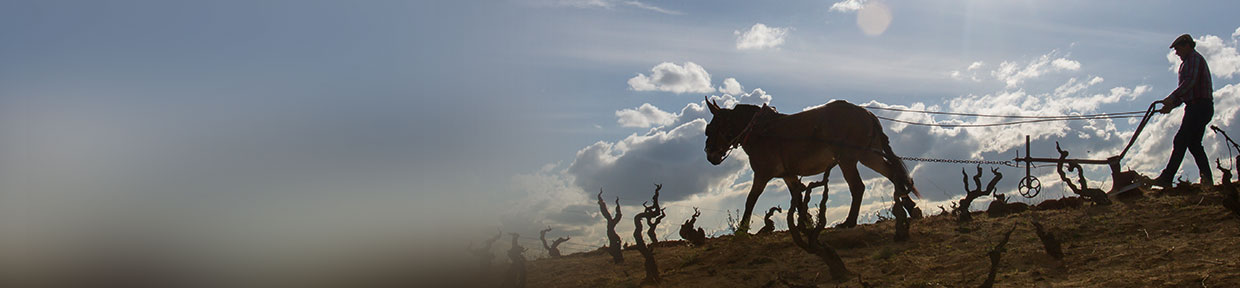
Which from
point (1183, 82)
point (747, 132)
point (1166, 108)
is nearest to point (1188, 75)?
point (1183, 82)

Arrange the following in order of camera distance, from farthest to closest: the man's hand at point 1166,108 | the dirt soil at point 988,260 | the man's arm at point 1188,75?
the man's hand at point 1166,108, the man's arm at point 1188,75, the dirt soil at point 988,260

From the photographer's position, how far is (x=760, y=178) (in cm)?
1345

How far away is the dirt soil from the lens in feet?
23.9

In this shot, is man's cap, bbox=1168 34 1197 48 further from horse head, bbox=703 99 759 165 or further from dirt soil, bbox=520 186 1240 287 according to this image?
horse head, bbox=703 99 759 165

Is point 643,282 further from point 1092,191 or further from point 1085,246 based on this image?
point 1092,191

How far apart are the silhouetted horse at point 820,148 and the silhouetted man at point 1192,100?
398 cm

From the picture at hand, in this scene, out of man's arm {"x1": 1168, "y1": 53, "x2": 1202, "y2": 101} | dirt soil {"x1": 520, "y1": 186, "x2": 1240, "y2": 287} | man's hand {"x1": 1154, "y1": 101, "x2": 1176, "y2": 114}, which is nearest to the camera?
dirt soil {"x1": 520, "y1": 186, "x2": 1240, "y2": 287}

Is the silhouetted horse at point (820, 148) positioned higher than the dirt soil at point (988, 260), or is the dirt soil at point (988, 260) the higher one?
the silhouetted horse at point (820, 148)

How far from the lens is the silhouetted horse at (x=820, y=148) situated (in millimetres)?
13039

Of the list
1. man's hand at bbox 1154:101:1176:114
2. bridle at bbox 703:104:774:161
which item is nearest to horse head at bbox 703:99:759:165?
bridle at bbox 703:104:774:161

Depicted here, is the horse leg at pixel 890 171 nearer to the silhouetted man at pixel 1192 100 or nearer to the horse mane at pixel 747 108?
the horse mane at pixel 747 108

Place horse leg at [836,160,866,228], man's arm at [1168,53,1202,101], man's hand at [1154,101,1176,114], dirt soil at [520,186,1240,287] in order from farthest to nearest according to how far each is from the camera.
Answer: horse leg at [836,160,866,228] → man's hand at [1154,101,1176,114] → man's arm at [1168,53,1202,101] → dirt soil at [520,186,1240,287]

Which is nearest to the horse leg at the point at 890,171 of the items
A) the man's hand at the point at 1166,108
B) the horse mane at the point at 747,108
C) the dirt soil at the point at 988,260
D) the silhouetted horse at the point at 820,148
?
the silhouetted horse at the point at 820,148

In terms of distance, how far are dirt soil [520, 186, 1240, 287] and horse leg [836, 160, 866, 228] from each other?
20.2 inches
